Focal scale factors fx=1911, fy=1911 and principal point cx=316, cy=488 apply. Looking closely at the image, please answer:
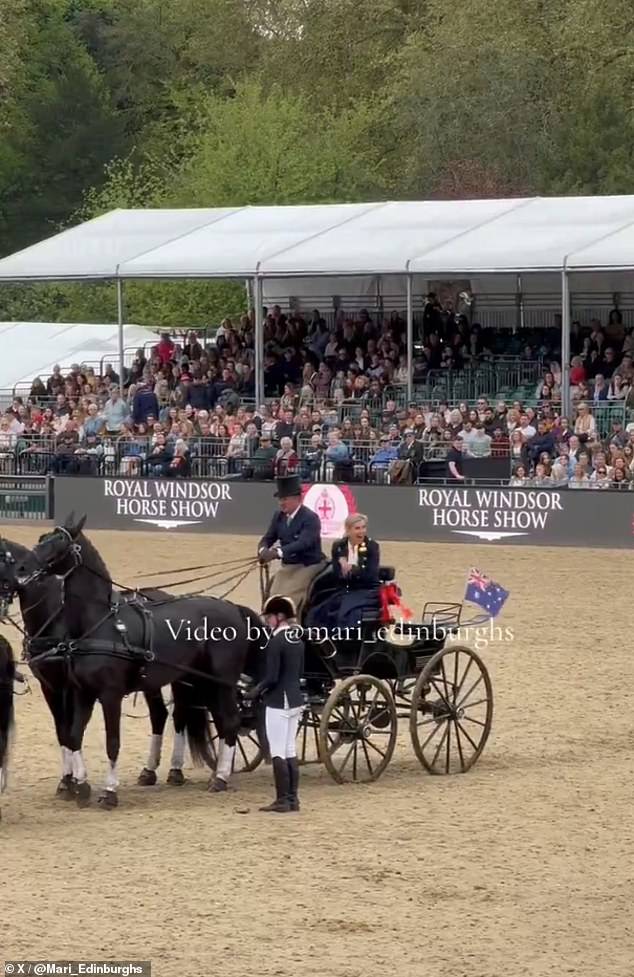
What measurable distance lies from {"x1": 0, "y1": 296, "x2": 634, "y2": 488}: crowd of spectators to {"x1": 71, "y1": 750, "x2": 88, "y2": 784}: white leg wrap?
14080 millimetres

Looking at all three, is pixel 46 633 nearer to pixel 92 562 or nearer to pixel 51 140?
pixel 92 562

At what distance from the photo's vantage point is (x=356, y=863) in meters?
9.82

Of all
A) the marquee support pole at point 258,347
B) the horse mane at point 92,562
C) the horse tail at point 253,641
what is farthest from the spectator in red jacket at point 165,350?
the horse mane at point 92,562

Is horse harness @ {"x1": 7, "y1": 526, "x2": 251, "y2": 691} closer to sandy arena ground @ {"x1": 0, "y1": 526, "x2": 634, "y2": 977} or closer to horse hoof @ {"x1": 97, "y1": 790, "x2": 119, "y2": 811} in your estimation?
horse hoof @ {"x1": 97, "y1": 790, "x2": 119, "y2": 811}

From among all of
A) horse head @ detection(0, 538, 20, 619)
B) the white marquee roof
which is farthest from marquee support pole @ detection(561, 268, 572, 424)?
horse head @ detection(0, 538, 20, 619)

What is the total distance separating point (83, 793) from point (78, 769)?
143 millimetres

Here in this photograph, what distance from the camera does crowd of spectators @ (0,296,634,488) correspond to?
2609cm

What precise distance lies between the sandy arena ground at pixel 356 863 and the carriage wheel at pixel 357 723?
15cm

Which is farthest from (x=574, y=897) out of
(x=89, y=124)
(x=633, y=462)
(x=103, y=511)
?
(x=89, y=124)

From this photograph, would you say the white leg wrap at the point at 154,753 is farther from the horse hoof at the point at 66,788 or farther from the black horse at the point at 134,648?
the horse hoof at the point at 66,788

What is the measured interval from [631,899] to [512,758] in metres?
3.40

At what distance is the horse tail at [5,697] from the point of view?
10859 millimetres

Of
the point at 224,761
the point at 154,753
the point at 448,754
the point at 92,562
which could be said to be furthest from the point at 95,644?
the point at 448,754

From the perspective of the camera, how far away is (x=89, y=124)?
207ft
